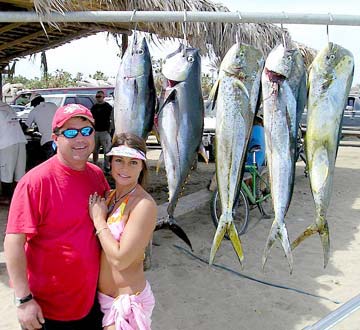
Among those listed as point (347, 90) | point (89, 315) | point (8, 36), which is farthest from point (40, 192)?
point (8, 36)

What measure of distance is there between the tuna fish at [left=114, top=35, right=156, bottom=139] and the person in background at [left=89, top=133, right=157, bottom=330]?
0.35 m

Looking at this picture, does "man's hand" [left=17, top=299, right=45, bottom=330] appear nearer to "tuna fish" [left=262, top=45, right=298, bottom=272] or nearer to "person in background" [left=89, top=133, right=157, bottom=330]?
"person in background" [left=89, top=133, right=157, bottom=330]

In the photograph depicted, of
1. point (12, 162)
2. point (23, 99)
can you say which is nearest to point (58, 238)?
point (12, 162)

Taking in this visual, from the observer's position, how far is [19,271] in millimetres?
2139

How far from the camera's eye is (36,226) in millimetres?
2182

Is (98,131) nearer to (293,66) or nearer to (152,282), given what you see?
(152,282)

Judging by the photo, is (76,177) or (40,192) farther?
(76,177)

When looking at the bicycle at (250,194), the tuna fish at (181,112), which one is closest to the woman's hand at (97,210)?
the tuna fish at (181,112)

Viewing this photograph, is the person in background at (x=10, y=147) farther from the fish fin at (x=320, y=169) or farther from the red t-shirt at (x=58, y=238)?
the fish fin at (x=320, y=169)

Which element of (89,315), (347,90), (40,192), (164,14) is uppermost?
(164,14)

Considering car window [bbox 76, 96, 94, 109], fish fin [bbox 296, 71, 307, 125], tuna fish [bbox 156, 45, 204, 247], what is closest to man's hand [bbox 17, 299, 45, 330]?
tuna fish [bbox 156, 45, 204, 247]

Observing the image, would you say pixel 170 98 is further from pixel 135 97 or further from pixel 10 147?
pixel 10 147

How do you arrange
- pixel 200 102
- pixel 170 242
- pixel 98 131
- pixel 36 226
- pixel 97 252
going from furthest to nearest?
1. pixel 98 131
2. pixel 170 242
3. pixel 200 102
4. pixel 97 252
5. pixel 36 226

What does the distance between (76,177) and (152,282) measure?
2.79 m
